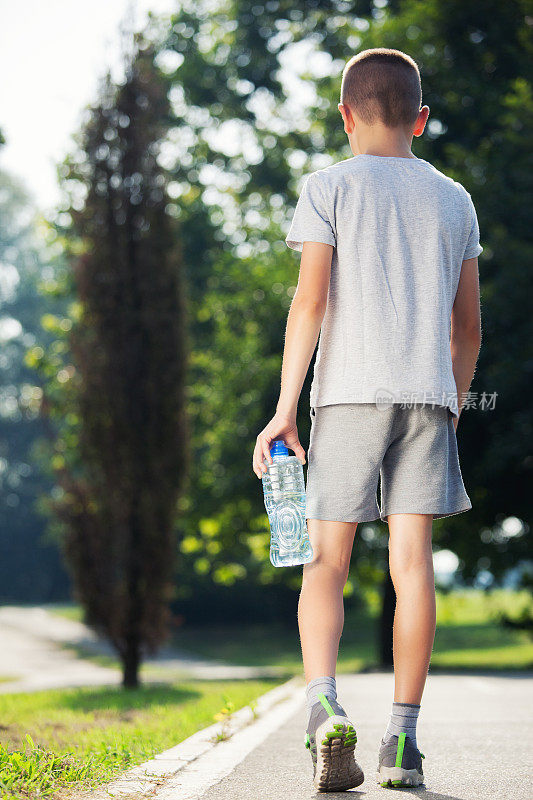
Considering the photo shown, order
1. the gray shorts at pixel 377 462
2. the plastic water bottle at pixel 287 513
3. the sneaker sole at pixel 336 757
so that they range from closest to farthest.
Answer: the sneaker sole at pixel 336 757 → the gray shorts at pixel 377 462 → the plastic water bottle at pixel 287 513

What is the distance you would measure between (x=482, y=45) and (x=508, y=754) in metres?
15.3

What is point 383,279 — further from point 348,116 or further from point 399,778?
point 399,778

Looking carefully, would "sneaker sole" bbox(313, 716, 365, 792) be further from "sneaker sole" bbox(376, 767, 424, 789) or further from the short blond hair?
the short blond hair

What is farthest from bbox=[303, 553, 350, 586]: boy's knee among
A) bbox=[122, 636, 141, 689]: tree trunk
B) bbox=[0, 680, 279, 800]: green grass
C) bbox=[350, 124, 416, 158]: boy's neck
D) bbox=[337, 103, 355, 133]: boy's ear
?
bbox=[122, 636, 141, 689]: tree trunk

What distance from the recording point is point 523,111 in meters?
14.8

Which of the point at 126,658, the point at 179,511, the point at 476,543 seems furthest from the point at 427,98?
the point at 126,658

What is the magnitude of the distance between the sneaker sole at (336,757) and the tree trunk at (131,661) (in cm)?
939

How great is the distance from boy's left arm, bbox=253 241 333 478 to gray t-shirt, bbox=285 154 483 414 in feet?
0.21

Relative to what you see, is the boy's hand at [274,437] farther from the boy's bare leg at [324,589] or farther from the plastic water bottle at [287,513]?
the boy's bare leg at [324,589]

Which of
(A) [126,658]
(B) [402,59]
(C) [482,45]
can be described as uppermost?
(C) [482,45]

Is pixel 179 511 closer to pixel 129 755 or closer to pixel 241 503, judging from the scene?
pixel 241 503

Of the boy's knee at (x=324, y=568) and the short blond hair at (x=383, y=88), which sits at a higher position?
the short blond hair at (x=383, y=88)

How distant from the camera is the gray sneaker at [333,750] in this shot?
9.69ft

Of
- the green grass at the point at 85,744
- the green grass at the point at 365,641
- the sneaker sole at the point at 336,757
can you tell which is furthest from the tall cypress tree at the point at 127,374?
Result: the sneaker sole at the point at 336,757
